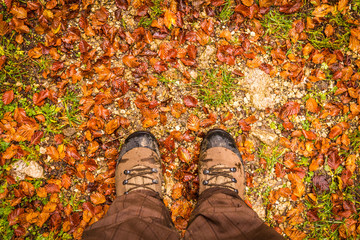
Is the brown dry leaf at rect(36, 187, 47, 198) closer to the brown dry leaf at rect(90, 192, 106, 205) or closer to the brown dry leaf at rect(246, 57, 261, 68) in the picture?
the brown dry leaf at rect(90, 192, 106, 205)

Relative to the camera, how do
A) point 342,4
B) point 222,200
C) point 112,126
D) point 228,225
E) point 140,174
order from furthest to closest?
point 342,4 < point 112,126 < point 140,174 < point 222,200 < point 228,225

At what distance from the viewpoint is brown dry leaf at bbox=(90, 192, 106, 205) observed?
2.41 m

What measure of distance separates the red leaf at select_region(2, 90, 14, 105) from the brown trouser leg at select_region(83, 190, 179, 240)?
5.55 ft

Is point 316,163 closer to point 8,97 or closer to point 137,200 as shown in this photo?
point 137,200

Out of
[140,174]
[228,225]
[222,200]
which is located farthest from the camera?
[140,174]

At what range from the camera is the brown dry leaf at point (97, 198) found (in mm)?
2406

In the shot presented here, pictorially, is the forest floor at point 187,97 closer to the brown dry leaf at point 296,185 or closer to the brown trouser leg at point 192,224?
the brown dry leaf at point 296,185

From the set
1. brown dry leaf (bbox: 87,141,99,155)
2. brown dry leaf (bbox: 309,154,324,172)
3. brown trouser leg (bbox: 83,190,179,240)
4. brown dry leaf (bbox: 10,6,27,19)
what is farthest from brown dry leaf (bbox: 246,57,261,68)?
brown dry leaf (bbox: 10,6,27,19)

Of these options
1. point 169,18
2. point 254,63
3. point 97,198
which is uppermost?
point 169,18

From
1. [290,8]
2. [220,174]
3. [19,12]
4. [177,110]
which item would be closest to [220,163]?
[220,174]

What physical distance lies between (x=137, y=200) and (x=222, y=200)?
2.61ft

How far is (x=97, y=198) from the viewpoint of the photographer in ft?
7.93

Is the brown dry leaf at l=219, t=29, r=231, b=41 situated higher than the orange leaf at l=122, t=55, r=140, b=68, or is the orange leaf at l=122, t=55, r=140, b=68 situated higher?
the brown dry leaf at l=219, t=29, r=231, b=41

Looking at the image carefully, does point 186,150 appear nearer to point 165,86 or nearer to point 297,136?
point 165,86
